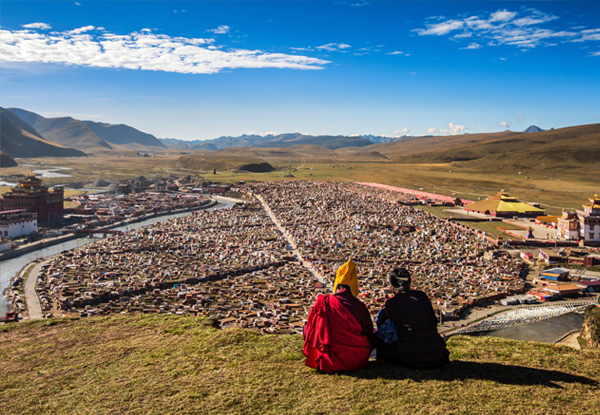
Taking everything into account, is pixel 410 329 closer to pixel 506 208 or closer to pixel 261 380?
pixel 261 380

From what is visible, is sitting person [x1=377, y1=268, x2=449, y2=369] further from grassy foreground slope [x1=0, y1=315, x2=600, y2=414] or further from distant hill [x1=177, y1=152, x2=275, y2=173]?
distant hill [x1=177, y1=152, x2=275, y2=173]

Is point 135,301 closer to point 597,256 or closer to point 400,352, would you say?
point 400,352

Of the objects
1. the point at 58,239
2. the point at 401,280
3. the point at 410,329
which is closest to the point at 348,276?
the point at 401,280

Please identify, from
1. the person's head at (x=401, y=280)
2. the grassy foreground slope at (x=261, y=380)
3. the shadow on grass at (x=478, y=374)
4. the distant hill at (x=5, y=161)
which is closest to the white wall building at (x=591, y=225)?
the grassy foreground slope at (x=261, y=380)

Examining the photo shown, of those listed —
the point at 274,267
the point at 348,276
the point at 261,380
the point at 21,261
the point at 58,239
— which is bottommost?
the point at 21,261

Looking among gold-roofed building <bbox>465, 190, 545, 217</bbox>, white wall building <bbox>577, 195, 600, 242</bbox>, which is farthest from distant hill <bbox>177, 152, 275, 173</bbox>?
white wall building <bbox>577, 195, 600, 242</bbox>

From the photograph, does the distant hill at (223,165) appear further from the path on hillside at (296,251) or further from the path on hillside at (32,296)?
the path on hillside at (32,296)
